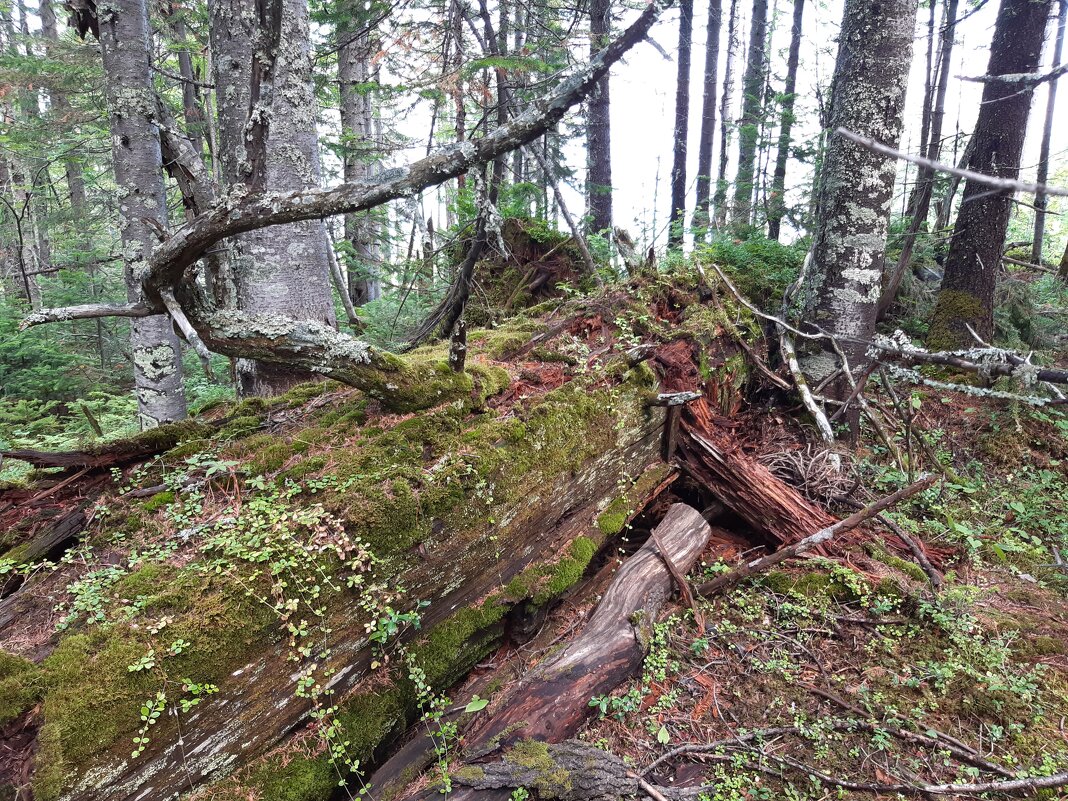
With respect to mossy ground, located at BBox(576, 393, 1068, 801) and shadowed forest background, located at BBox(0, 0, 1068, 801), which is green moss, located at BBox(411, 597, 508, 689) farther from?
mossy ground, located at BBox(576, 393, 1068, 801)

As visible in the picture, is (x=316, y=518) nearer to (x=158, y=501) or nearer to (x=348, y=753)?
A: (x=158, y=501)

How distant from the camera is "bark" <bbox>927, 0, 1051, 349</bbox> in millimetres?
5488

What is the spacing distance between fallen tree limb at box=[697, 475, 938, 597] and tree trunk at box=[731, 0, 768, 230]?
A: 9.69m

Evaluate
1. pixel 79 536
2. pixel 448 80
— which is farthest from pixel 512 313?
pixel 79 536

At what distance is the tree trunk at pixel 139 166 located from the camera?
4965 millimetres

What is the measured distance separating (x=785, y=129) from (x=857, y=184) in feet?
30.1

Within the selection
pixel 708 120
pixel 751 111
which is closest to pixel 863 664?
pixel 751 111

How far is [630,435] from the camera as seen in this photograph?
3928mm

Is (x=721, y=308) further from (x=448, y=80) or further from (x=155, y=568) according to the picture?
(x=155, y=568)

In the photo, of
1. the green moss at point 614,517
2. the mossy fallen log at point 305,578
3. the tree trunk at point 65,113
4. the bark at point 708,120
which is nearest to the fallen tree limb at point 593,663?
the green moss at point 614,517

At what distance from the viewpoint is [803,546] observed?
11.3 ft

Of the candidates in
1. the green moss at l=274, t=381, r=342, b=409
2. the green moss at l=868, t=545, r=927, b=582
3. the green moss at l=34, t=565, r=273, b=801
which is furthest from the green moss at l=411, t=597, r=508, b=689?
the green moss at l=868, t=545, r=927, b=582

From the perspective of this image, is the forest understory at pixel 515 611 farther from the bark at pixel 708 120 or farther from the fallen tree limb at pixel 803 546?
the bark at pixel 708 120

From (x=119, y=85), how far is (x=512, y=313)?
5098 millimetres
